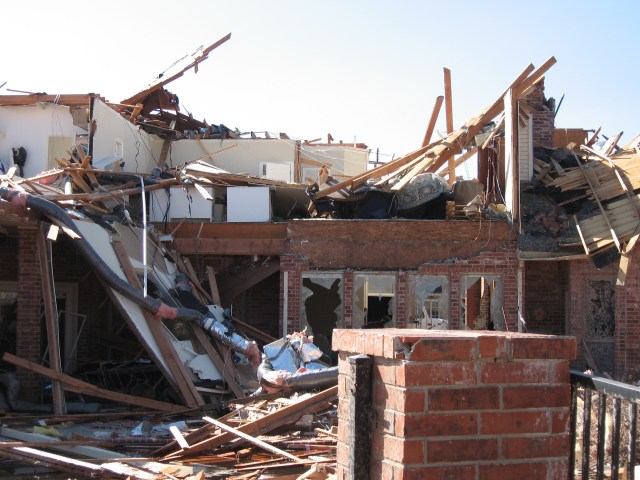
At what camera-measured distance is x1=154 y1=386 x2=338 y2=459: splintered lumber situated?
361 inches

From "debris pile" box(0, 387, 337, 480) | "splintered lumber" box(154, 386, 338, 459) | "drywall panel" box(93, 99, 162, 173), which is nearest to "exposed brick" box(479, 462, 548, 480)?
"debris pile" box(0, 387, 337, 480)

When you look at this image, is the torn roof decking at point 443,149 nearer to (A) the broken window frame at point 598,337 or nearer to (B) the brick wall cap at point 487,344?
(A) the broken window frame at point 598,337

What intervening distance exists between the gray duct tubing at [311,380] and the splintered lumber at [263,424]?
37.5 inches

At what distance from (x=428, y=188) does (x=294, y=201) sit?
316cm

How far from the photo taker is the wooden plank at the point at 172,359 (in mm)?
12336

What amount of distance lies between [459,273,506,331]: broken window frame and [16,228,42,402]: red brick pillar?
26.4ft

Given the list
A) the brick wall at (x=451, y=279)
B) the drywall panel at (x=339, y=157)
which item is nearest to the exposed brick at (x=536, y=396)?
the brick wall at (x=451, y=279)

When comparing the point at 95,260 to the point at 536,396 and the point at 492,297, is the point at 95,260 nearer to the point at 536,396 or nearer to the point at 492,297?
the point at 492,297

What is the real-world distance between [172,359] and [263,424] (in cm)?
320

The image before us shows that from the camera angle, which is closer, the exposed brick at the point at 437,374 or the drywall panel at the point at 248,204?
the exposed brick at the point at 437,374

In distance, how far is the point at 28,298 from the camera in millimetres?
13289

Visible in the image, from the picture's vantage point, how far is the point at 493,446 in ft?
10.0

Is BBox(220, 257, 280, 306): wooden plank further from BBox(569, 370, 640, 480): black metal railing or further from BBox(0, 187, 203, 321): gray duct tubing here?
BBox(569, 370, 640, 480): black metal railing

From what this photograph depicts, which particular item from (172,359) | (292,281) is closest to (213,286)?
(292,281)
